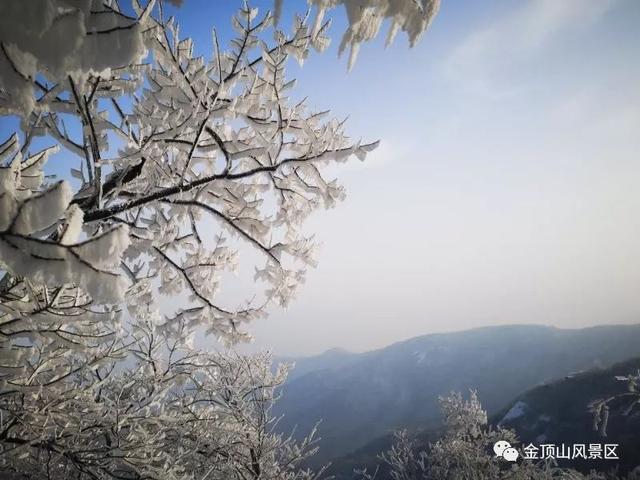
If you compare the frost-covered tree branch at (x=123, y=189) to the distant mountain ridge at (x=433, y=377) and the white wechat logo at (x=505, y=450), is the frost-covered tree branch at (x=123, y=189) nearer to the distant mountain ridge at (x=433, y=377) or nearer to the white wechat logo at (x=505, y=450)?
the white wechat logo at (x=505, y=450)

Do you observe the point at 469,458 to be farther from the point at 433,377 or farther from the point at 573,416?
the point at 433,377

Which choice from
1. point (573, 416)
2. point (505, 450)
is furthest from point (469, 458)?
point (573, 416)

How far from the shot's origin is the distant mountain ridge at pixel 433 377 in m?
80.4

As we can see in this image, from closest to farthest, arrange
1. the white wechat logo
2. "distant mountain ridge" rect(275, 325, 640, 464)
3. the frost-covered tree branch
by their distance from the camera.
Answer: the frost-covered tree branch
the white wechat logo
"distant mountain ridge" rect(275, 325, 640, 464)

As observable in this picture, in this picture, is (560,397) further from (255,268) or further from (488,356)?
(488,356)

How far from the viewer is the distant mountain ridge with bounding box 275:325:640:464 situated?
8038cm

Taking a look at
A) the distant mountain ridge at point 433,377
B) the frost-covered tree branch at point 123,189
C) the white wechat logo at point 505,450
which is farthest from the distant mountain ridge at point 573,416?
the frost-covered tree branch at point 123,189

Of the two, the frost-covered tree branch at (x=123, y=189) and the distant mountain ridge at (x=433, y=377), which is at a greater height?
the frost-covered tree branch at (x=123, y=189)

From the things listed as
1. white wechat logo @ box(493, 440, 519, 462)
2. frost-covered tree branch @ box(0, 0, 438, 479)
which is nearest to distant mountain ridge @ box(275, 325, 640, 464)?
white wechat logo @ box(493, 440, 519, 462)

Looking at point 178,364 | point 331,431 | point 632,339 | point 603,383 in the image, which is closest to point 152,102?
point 178,364

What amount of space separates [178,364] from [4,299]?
3978 mm

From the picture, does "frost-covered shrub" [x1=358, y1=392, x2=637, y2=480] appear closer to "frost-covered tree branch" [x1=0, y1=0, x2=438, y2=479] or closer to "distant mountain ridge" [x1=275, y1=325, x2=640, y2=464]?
"frost-covered tree branch" [x1=0, y1=0, x2=438, y2=479]

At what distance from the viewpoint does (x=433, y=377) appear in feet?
336

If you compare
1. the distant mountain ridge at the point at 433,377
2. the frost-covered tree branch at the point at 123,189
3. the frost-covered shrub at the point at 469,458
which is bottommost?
the distant mountain ridge at the point at 433,377
